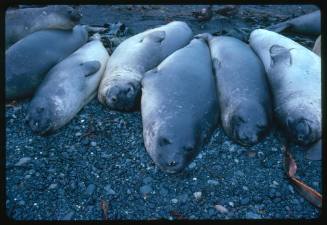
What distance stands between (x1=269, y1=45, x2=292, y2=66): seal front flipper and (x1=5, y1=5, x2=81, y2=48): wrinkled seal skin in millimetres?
3067

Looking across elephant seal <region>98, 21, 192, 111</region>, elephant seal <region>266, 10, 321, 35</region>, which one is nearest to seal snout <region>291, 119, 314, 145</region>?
elephant seal <region>98, 21, 192, 111</region>

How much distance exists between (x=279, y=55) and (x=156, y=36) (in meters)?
1.85

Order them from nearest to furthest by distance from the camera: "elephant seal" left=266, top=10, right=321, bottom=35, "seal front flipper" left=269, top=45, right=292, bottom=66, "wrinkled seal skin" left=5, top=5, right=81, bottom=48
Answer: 1. "seal front flipper" left=269, top=45, right=292, bottom=66
2. "wrinkled seal skin" left=5, top=5, right=81, bottom=48
3. "elephant seal" left=266, top=10, right=321, bottom=35

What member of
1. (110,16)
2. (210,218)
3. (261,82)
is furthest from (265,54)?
(110,16)

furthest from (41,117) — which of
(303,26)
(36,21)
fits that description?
(303,26)

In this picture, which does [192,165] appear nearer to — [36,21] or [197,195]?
[197,195]

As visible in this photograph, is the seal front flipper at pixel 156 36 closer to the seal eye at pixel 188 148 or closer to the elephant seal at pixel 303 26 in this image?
the elephant seal at pixel 303 26

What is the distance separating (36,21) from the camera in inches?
243

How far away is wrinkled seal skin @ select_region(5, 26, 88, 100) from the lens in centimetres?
510

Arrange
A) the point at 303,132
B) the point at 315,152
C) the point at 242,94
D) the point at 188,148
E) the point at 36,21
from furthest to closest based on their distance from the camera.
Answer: the point at 36,21 < the point at 242,94 < the point at 315,152 < the point at 303,132 < the point at 188,148

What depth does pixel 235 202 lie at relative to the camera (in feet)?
12.9

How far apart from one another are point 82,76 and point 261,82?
2.36m

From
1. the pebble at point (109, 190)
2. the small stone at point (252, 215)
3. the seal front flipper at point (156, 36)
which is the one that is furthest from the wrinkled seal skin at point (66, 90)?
the small stone at point (252, 215)

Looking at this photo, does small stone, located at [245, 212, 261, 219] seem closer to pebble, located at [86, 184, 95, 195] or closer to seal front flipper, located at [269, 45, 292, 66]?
pebble, located at [86, 184, 95, 195]
